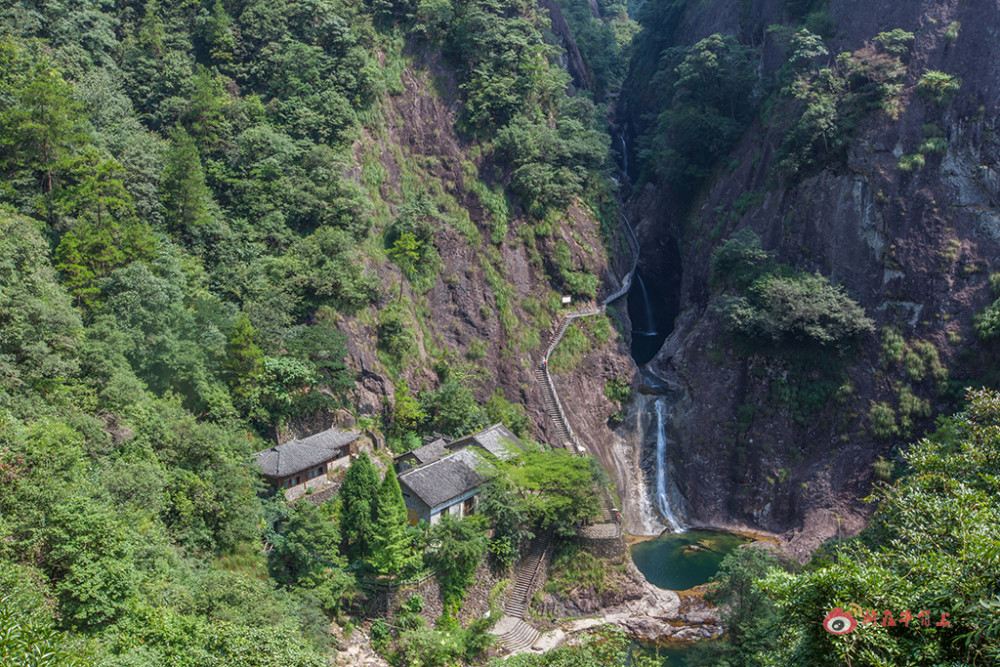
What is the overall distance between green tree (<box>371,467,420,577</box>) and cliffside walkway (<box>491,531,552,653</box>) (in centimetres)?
523

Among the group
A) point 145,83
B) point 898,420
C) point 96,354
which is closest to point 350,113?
point 145,83

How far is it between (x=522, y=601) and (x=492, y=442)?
733 cm

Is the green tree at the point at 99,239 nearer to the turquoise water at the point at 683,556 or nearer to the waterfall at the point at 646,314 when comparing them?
the turquoise water at the point at 683,556

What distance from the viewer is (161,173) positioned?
3222 centimetres

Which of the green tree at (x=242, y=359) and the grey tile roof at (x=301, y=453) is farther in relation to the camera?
the green tree at (x=242, y=359)

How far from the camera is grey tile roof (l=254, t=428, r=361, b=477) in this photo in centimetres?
2705

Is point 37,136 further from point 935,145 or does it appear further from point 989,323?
point 989,323

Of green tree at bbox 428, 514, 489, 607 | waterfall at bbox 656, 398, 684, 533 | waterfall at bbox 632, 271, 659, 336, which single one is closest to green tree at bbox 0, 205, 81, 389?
green tree at bbox 428, 514, 489, 607

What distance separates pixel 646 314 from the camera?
167 feet

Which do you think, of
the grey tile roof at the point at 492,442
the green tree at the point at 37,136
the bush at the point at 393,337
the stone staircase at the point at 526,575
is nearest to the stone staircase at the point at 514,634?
the stone staircase at the point at 526,575

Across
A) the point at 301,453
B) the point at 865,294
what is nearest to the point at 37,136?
the point at 301,453

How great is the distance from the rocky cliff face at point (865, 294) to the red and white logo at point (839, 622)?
26563 millimetres

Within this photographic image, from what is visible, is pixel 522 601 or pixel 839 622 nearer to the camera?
pixel 839 622

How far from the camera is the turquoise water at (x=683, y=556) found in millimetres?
33250
